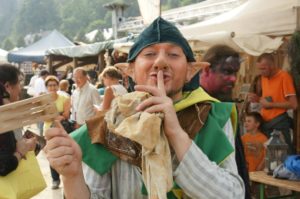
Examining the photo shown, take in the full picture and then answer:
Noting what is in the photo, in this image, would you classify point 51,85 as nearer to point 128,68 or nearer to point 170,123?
point 128,68

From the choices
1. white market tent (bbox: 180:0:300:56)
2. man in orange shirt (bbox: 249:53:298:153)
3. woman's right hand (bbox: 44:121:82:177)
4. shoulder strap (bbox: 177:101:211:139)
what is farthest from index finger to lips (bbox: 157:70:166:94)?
man in orange shirt (bbox: 249:53:298:153)

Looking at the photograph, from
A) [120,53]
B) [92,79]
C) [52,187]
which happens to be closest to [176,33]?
[52,187]

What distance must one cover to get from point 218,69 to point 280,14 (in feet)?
6.95

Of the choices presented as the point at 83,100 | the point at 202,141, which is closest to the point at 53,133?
the point at 202,141

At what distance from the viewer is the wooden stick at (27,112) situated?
3.69ft

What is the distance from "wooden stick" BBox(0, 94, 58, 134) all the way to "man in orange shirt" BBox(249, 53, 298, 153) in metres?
3.99

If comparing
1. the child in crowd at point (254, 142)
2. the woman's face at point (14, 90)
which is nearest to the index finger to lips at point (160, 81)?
the woman's face at point (14, 90)

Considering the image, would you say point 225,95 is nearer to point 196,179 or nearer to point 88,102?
point 196,179

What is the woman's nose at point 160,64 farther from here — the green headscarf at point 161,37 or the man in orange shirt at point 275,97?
the man in orange shirt at point 275,97

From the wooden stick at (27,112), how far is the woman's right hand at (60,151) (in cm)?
5

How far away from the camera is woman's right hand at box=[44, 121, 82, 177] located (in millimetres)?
1167

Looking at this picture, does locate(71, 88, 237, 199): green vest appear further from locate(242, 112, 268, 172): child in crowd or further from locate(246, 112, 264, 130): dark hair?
locate(246, 112, 264, 130): dark hair

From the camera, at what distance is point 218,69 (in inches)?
124

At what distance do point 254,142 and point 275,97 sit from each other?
2.14 feet
